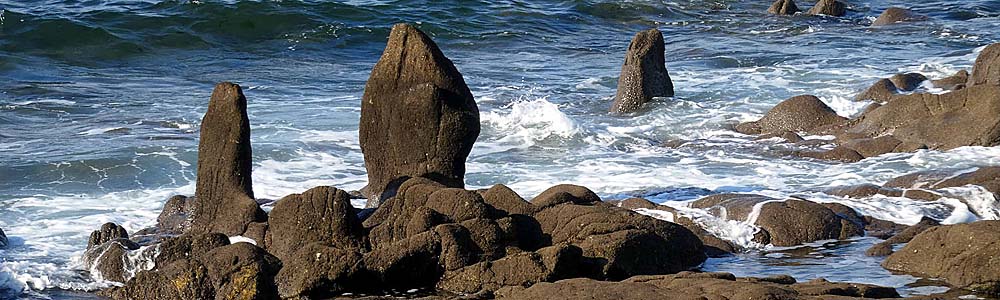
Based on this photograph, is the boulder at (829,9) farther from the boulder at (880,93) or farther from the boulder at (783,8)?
the boulder at (880,93)

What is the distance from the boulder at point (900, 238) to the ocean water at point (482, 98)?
0.82 feet

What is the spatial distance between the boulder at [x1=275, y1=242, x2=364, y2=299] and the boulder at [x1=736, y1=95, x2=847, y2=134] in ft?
30.1

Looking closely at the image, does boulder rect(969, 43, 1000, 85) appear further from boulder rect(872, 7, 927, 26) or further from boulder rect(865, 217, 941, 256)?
boulder rect(872, 7, 927, 26)

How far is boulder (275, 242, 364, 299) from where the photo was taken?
27.0 feet

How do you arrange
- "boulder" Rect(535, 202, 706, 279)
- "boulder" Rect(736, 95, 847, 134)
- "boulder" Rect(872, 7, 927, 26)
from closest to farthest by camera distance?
"boulder" Rect(535, 202, 706, 279) → "boulder" Rect(736, 95, 847, 134) → "boulder" Rect(872, 7, 927, 26)

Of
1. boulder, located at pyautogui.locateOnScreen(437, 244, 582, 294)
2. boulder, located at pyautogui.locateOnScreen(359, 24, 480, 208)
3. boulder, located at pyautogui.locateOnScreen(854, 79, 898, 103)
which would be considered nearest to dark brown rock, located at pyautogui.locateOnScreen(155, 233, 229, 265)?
boulder, located at pyautogui.locateOnScreen(437, 244, 582, 294)

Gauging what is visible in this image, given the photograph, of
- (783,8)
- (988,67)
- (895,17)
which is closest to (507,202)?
(988,67)

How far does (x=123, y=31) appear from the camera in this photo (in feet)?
87.9

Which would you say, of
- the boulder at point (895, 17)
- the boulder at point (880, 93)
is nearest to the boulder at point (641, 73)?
the boulder at point (880, 93)

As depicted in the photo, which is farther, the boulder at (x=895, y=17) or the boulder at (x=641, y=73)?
the boulder at (x=895, y=17)

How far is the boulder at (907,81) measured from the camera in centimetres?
1914

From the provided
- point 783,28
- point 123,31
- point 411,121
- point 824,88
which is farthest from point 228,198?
point 783,28

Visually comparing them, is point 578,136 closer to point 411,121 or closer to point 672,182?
point 672,182

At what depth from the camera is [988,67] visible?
689 inches
